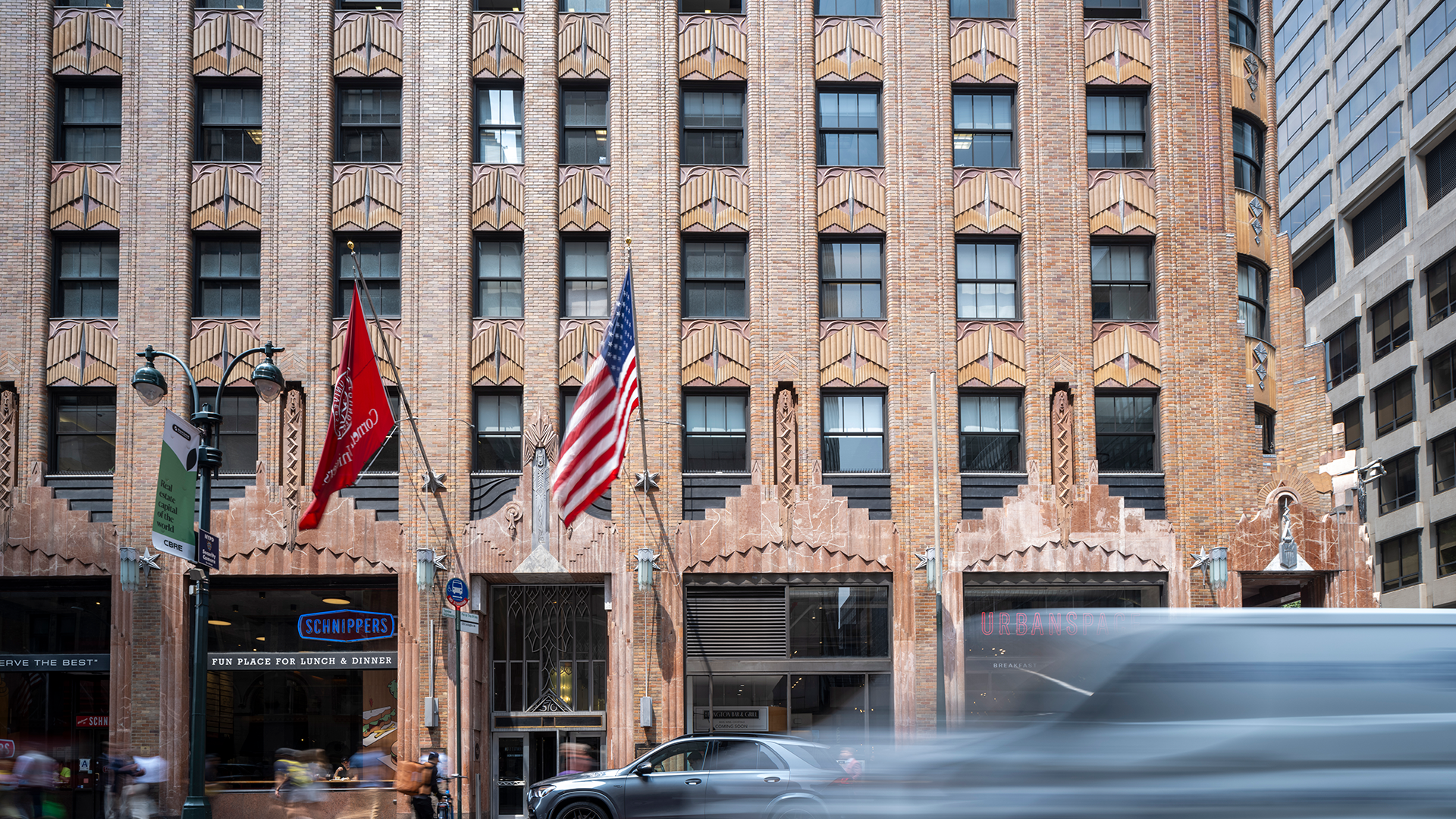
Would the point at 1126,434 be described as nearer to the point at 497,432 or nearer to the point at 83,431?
the point at 497,432

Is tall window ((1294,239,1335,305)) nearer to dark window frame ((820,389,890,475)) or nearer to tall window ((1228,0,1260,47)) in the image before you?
tall window ((1228,0,1260,47))

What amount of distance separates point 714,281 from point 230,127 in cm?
1057

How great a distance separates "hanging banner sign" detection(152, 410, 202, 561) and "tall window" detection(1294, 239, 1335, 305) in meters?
55.1

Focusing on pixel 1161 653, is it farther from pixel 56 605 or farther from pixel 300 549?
pixel 56 605

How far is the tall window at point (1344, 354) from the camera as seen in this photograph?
5794cm

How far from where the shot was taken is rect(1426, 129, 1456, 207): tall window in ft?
164

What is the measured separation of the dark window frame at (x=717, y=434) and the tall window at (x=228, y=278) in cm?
894

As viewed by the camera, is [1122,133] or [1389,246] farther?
[1389,246]

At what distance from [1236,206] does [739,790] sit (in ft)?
58.9

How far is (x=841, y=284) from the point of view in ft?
86.3

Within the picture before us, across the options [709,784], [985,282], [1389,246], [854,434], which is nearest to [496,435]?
[854,434]

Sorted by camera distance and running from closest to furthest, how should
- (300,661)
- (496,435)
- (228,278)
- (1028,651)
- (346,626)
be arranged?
(1028,651) < (300,661) < (346,626) < (496,435) < (228,278)

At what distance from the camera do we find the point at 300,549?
24.9 m

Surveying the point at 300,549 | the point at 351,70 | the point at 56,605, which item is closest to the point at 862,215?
the point at 351,70
